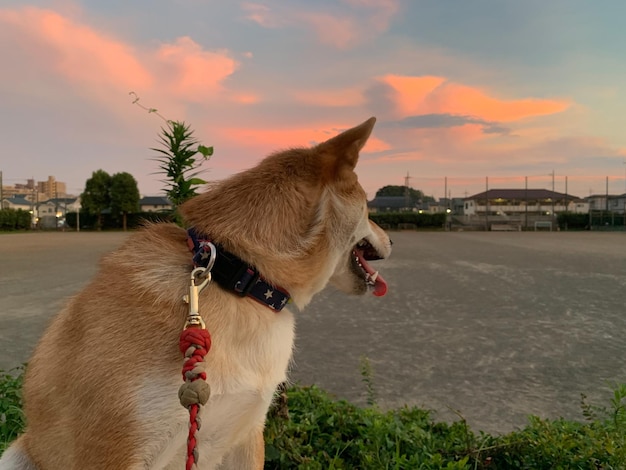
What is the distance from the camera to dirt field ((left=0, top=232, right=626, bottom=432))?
15.9ft

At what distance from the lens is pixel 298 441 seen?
3.21 metres

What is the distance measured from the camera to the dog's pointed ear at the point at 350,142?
80.9 inches

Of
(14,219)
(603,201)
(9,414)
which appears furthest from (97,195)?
(603,201)

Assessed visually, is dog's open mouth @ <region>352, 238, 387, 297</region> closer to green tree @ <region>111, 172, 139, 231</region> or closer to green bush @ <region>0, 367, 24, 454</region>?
green bush @ <region>0, 367, 24, 454</region>

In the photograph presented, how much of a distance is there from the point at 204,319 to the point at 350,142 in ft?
3.36

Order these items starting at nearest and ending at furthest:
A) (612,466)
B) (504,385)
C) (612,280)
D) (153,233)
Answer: (153,233), (612,466), (504,385), (612,280)

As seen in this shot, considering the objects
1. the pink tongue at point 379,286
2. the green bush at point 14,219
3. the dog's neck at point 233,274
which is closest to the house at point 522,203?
the green bush at point 14,219

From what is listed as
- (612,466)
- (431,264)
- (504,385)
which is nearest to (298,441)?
(612,466)

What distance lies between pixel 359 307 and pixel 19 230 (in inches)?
2564

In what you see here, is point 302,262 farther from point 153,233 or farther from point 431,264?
point 431,264

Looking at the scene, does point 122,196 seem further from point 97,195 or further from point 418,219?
point 418,219

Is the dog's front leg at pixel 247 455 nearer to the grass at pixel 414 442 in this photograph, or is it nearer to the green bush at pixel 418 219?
the grass at pixel 414 442

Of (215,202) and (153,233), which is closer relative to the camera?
(215,202)

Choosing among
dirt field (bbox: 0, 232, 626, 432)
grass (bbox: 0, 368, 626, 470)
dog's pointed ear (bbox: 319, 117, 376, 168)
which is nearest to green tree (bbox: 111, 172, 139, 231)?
dirt field (bbox: 0, 232, 626, 432)
